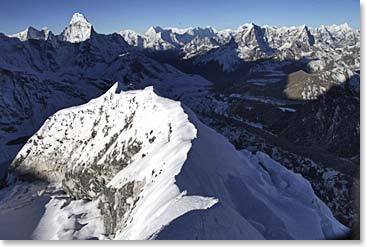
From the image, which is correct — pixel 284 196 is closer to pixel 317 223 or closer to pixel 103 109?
pixel 317 223

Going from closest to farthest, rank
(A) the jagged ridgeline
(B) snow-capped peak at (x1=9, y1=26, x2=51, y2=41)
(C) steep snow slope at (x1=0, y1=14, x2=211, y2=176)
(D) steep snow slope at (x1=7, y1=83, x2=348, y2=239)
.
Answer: (D) steep snow slope at (x1=7, y1=83, x2=348, y2=239) → (A) the jagged ridgeline → (B) snow-capped peak at (x1=9, y1=26, x2=51, y2=41) → (C) steep snow slope at (x1=0, y1=14, x2=211, y2=176)

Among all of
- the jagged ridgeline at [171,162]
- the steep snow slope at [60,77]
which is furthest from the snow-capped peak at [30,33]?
the steep snow slope at [60,77]

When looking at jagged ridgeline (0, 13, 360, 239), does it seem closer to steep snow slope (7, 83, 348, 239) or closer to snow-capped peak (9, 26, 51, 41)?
steep snow slope (7, 83, 348, 239)

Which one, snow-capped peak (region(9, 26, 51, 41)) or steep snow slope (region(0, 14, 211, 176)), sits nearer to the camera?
snow-capped peak (region(9, 26, 51, 41))

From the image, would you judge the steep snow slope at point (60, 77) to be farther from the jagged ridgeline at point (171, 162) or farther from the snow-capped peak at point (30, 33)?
the snow-capped peak at point (30, 33)

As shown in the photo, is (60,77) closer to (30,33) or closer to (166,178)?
(30,33)

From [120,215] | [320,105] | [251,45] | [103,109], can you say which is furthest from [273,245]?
[251,45]

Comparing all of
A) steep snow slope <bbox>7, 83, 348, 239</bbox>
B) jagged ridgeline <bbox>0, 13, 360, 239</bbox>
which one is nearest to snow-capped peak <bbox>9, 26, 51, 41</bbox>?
jagged ridgeline <bbox>0, 13, 360, 239</bbox>

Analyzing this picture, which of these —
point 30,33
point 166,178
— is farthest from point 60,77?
point 166,178
